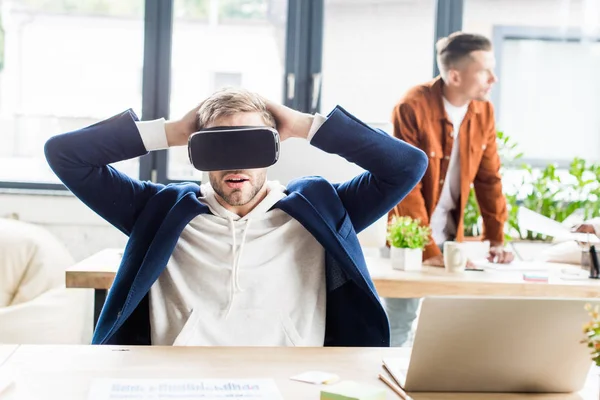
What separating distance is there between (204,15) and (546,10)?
6.38 ft

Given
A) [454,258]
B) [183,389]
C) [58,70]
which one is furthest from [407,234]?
[58,70]

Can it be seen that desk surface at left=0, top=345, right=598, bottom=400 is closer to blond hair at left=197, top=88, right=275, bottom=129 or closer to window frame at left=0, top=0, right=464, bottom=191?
blond hair at left=197, top=88, right=275, bottom=129

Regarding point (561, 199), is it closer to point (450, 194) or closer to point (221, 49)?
point (450, 194)

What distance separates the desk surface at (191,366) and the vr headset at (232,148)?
0.44 m

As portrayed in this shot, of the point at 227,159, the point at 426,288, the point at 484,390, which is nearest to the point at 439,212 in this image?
the point at 426,288

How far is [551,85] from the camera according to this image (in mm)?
4598

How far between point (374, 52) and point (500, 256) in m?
1.63

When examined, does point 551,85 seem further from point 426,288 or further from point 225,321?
point 225,321

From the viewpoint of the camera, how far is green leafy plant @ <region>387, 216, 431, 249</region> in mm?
2787

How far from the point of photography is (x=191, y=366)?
4.57ft

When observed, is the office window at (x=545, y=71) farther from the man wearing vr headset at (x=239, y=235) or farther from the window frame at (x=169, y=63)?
the man wearing vr headset at (x=239, y=235)

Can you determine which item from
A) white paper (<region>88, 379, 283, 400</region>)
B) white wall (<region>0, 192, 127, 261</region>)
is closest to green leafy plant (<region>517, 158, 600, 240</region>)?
white wall (<region>0, 192, 127, 261</region>)

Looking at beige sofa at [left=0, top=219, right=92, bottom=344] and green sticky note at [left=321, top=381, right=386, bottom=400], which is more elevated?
green sticky note at [left=321, top=381, right=386, bottom=400]

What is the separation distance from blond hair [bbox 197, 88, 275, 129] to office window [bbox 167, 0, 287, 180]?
7.82 ft
